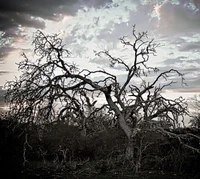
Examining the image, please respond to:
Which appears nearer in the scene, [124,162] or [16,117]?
[16,117]

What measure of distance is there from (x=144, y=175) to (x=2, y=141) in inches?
290

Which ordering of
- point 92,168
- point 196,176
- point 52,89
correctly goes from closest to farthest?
point 196,176 < point 92,168 < point 52,89

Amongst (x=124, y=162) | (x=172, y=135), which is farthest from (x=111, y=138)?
(x=172, y=135)

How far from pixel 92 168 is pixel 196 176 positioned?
5550mm

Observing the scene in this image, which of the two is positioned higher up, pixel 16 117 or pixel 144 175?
pixel 16 117

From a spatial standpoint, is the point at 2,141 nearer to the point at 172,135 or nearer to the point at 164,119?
the point at 172,135

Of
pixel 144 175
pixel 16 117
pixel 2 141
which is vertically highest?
pixel 16 117

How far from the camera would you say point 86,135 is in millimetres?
21312

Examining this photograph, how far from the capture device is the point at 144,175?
14.2 meters

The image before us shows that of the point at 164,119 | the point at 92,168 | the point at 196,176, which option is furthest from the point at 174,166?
the point at 164,119

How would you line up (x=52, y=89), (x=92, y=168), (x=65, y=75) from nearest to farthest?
1. (x=92, y=168)
2. (x=52, y=89)
3. (x=65, y=75)

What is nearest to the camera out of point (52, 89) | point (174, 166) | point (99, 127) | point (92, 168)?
→ point (174, 166)

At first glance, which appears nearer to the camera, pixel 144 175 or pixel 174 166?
pixel 144 175

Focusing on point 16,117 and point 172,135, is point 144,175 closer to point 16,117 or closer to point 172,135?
point 172,135
